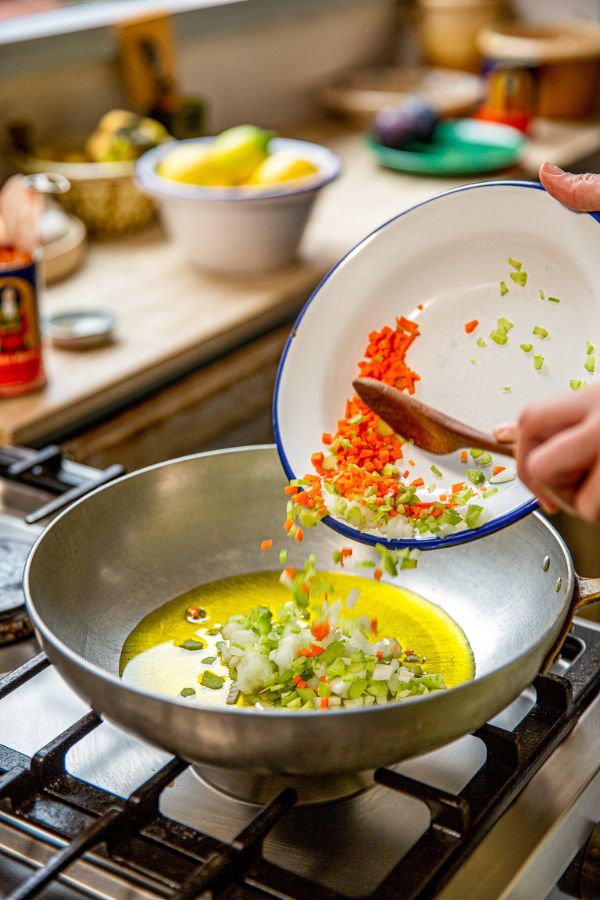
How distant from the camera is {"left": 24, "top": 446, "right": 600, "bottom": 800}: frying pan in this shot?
58 centimetres

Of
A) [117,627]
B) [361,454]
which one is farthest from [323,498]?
[117,627]

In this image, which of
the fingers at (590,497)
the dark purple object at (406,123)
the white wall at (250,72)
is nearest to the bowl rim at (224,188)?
the white wall at (250,72)

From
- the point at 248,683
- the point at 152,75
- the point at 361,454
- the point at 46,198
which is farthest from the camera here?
the point at 152,75

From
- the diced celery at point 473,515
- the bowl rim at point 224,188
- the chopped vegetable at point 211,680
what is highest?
the diced celery at point 473,515

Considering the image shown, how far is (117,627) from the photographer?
0.80 metres

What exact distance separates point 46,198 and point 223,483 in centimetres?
94

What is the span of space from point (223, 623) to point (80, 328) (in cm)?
73

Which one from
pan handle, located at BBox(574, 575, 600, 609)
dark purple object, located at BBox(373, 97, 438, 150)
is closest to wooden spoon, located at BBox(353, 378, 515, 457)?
pan handle, located at BBox(574, 575, 600, 609)

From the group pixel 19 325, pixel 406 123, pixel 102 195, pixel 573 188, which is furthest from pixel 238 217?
pixel 573 188

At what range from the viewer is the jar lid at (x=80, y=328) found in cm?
143

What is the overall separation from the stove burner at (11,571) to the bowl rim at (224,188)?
74 cm

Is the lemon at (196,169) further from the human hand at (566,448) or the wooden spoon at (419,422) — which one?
the human hand at (566,448)

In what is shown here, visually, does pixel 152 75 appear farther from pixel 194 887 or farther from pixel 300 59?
pixel 194 887

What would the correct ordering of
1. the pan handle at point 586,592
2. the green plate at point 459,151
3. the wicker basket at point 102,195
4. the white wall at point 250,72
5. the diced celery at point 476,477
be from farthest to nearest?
the green plate at point 459,151 → the white wall at point 250,72 → the wicker basket at point 102,195 → the diced celery at point 476,477 → the pan handle at point 586,592
